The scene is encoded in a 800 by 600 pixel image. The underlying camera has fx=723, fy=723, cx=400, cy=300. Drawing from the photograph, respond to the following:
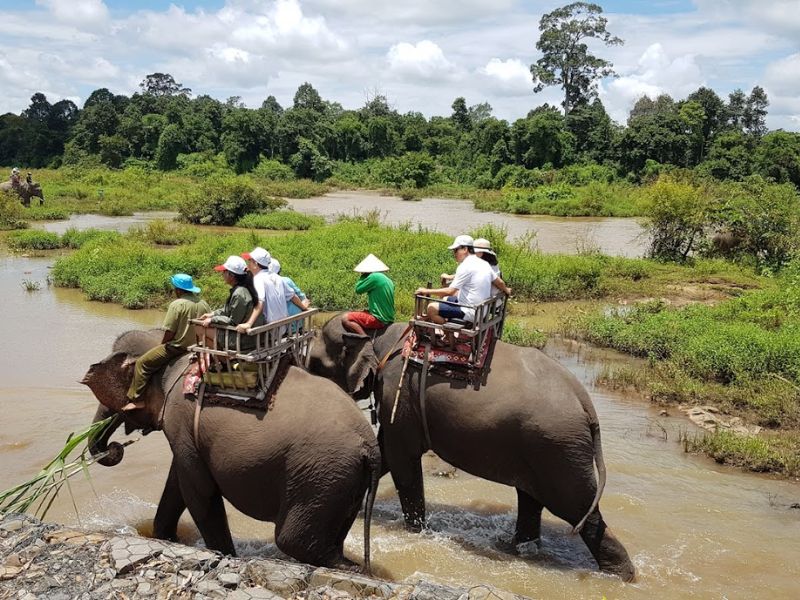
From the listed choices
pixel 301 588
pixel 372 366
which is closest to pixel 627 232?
pixel 372 366

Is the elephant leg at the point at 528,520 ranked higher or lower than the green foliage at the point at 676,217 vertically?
lower

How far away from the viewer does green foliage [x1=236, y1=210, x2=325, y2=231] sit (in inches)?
955

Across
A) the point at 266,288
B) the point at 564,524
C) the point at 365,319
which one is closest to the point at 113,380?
the point at 266,288

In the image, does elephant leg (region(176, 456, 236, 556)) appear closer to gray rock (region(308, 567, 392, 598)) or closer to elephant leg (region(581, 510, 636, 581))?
gray rock (region(308, 567, 392, 598))

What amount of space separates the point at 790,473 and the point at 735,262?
11.1 meters

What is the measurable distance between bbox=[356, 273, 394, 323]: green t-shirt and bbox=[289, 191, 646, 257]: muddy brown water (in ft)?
44.0

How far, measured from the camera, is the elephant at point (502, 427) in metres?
5.29

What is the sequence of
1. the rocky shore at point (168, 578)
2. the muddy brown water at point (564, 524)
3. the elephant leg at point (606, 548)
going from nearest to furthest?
the rocky shore at point (168, 578)
the elephant leg at point (606, 548)
the muddy brown water at point (564, 524)

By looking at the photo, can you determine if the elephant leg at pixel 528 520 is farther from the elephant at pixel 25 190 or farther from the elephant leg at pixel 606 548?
the elephant at pixel 25 190

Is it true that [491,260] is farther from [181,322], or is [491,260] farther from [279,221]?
[279,221]

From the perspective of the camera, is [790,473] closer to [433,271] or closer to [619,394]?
[619,394]

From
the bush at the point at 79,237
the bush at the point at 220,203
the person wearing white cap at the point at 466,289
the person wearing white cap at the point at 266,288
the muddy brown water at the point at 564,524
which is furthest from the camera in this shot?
the bush at the point at 220,203

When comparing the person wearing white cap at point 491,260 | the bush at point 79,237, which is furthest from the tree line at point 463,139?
the person wearing white cap at point 491,260

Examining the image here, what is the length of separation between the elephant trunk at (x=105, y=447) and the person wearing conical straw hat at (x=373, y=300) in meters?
1.95
